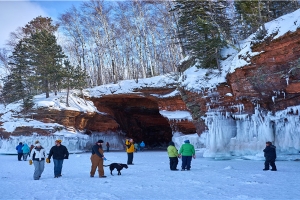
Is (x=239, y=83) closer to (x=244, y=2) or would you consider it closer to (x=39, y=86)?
(x=244, y=2)

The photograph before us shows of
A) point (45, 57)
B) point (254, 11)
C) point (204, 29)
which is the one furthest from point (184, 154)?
point (45, 57)


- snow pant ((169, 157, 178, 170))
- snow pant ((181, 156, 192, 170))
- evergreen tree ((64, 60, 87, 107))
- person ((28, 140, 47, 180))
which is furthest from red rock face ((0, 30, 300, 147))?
person ((28, 140, 47, 180))

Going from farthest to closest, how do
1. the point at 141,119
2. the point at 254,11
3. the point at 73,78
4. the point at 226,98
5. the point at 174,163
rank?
the point at 141,119 < the point at 73,78 < the point at 254,11 < the point at 226,98 < the point at 174,163

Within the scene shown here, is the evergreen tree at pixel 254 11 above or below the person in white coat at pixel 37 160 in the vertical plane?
above

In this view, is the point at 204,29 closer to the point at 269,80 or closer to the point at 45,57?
the point at 269,80

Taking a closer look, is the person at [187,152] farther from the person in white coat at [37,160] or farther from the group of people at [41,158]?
the person in white coat at [37,160]

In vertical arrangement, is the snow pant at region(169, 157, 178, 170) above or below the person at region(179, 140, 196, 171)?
below

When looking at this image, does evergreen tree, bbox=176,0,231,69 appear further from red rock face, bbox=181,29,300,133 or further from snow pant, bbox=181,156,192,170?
snow pant, bbox=181,156,192,170

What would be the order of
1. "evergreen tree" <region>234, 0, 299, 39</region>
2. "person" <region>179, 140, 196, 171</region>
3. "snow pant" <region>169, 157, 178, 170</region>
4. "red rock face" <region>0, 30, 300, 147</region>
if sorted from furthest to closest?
"evergreen tree" <region>234, 0, 299, 39</region>, "red rock face" <region>0, 30, 300, 147</region>, "snow pant" <region>169, 157, 178, 170</region>, "person" <region>179, 140, 196, 171</region>

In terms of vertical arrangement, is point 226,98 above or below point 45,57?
below

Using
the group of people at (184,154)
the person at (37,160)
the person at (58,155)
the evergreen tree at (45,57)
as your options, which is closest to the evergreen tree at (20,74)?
the evergreen tree at (45,57)

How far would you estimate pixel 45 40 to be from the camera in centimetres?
3017

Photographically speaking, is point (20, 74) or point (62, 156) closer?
point (62, 156)

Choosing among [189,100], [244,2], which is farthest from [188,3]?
[189,100]
